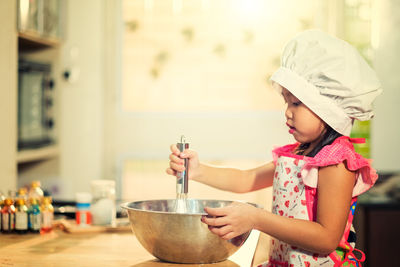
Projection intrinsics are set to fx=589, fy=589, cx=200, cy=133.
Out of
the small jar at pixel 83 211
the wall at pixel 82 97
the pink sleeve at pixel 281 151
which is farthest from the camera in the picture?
the wall at pixel 82 97

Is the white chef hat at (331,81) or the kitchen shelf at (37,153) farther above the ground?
the white chef hat at (331,81)

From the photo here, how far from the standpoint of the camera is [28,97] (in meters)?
2.52

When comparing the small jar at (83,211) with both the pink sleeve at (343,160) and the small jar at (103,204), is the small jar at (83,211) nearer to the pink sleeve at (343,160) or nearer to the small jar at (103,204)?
the small jar at (103,204)

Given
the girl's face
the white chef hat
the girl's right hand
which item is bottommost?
the girl's right hand

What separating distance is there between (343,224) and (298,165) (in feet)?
0.61

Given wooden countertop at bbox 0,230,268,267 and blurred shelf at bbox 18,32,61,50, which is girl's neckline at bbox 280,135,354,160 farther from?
blurred shelf at bbox 18,32,61,50

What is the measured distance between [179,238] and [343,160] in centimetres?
40

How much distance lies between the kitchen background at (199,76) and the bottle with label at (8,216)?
1.50 m

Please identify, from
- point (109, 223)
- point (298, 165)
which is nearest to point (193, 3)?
point (109, 223)

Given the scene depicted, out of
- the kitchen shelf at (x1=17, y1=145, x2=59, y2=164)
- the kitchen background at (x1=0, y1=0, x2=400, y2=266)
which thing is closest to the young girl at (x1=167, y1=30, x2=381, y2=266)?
the kitchen shelf at (x1=17, y1=145, x2=59, y2=164)

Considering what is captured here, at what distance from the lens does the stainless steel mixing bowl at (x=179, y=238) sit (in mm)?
1146

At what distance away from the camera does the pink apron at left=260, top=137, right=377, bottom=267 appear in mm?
1288

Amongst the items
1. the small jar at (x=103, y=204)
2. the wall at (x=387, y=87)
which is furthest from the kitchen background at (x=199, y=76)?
the small jar at (x=103, y=204)

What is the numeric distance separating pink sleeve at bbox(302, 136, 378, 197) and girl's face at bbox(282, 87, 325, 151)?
47mm
